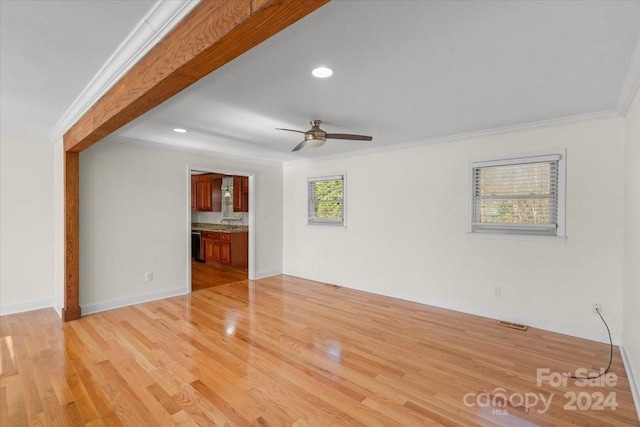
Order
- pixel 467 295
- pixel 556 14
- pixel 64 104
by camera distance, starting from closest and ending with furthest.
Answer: pixel 556 14 → pixel 64 104 → pixel 467 295

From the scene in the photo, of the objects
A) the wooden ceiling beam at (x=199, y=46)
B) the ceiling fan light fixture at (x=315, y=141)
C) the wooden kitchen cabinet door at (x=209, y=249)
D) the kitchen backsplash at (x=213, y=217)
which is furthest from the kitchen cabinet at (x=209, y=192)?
the wooden ceiling beam at (x=199, y=46)

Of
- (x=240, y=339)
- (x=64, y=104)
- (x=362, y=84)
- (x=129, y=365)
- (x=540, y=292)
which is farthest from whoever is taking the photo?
(x=540, y=292)

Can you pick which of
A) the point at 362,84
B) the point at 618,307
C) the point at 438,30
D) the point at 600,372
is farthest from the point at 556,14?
the point at 618,307

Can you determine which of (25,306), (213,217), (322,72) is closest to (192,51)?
(322,72)

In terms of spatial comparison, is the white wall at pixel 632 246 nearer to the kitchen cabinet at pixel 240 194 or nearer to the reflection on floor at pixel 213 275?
the reflection on floor at pixel 213 275

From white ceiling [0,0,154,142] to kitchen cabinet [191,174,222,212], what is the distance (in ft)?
16.2

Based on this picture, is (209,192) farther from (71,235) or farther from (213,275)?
(71,235)

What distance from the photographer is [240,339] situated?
10.8 feet

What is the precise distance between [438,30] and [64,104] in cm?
335

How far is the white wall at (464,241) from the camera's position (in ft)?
10.6

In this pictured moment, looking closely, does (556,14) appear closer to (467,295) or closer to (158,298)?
(467,295)

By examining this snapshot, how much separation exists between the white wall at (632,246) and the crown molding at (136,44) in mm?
3208

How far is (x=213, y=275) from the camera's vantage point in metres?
6.47

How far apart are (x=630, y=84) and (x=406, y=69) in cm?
177
